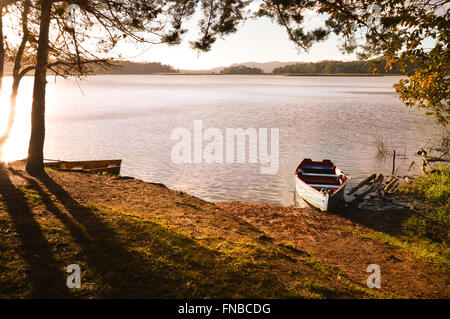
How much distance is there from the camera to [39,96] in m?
14.7

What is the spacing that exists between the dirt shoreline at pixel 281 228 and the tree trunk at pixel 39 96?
801 millimetres

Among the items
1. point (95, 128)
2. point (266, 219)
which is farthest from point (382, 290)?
point (95, 128)

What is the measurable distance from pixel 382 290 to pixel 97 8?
1522 cm

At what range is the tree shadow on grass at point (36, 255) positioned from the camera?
6227 mm

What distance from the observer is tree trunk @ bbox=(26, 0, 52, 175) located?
45.9ft

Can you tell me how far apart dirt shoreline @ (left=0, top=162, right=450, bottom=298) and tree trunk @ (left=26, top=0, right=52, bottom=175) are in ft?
2.63

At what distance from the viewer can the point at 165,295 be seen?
6605 millimetres

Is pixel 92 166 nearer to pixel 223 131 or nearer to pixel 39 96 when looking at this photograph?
pixel 39 96

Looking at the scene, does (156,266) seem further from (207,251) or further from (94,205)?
(94,205)

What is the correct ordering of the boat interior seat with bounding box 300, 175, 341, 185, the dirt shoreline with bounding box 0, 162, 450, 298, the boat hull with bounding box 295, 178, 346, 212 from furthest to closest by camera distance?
the boat interior seat with bounding box 300, 175, 341, 185 → the boat hull with bounding box 295, 178, 346, 212 → the dirt shoreline with bounding box 0, 162, 450, 298

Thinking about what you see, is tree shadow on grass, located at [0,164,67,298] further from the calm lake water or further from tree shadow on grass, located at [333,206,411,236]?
tree shadow on grass, located at [333,206,411,236]

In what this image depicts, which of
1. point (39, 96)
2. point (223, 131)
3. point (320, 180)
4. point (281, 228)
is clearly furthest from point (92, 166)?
point (223, 131)

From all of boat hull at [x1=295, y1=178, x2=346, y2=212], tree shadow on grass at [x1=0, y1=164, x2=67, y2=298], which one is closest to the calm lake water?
boat hull at [x1=295, y1=178, x2=346, y2=212]

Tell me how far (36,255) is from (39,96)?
9.85 m
